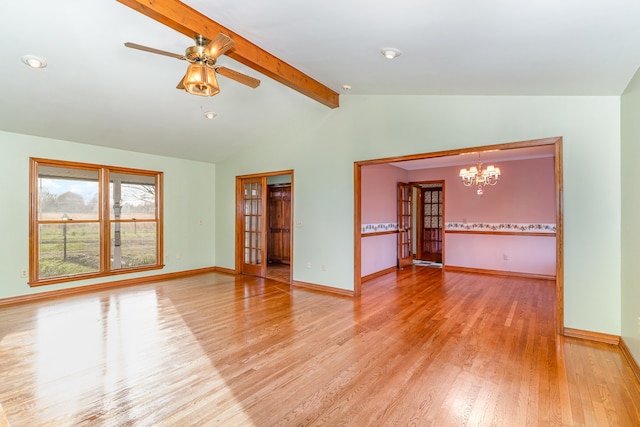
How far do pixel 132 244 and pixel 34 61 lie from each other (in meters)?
3.54

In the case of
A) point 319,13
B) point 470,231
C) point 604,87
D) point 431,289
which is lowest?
point 431,289

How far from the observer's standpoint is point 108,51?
10.3 ft

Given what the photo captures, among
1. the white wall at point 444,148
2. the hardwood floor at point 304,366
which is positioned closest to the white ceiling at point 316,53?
the white wall at point 444,148

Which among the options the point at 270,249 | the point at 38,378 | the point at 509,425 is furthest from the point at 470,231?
the point at 38,378

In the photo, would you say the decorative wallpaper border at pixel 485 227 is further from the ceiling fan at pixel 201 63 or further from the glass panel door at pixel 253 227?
the ceiling fan at pixel 201 63

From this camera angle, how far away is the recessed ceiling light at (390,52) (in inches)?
106

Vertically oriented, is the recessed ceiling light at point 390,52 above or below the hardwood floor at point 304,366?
above

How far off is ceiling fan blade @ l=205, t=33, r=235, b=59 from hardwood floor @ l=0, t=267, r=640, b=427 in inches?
100

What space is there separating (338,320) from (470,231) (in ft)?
15.0

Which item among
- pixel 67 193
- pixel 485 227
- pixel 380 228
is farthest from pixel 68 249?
pixel 485 227

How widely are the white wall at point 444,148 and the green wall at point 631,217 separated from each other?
Result: 0.55 ft

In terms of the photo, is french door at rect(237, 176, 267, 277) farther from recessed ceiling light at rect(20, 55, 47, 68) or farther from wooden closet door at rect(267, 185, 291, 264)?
recessed ceiling light at rect(20, 55, 47, 68)

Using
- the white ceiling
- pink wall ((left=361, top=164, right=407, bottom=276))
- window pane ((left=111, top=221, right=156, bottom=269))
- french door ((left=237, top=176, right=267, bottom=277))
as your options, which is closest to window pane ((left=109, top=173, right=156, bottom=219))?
window pane ((left=111, top=221, right=156, bottom=269))

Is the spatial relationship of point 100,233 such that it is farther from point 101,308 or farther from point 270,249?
point 270,249
